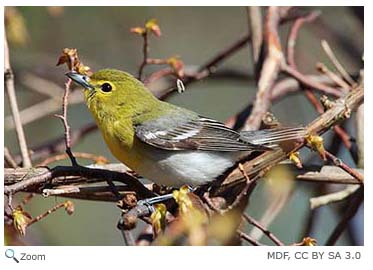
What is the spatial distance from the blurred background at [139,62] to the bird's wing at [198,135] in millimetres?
162

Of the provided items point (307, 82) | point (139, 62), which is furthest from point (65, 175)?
point (139, 62)

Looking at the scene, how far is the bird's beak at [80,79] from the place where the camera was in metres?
1.14

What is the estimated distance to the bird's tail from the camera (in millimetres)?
1212

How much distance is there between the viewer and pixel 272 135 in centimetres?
130

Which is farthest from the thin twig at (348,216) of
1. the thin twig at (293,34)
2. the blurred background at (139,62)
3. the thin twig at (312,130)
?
the thin twig at (293,34)

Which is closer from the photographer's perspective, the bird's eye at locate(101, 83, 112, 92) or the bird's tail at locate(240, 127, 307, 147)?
the bird's tail at locate(240, 127, 307, 147)

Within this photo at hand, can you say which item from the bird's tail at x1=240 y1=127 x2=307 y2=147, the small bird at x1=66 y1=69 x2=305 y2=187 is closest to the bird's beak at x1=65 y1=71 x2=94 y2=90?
A: the small bird at x1=66 y1=69 x2=305 y2=187

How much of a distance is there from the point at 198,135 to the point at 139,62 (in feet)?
2.70

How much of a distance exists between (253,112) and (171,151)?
0.18 meters

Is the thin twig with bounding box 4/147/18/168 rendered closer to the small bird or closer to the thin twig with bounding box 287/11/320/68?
the small bird
